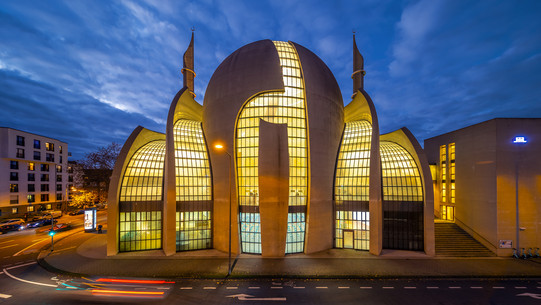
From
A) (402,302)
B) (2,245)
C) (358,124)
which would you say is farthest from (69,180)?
(402,302)

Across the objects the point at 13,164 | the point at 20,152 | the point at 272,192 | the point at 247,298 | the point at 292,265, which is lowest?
the point at 292,265

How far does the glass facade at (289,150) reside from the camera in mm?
23578

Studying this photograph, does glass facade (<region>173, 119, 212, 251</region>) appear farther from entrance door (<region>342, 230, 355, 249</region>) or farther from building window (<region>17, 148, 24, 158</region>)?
building window (<region>17, 148, 24, 158</region>)

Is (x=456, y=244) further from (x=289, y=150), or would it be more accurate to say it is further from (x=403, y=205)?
(x=289, y=150)

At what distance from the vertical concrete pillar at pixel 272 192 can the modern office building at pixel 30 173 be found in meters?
56.4

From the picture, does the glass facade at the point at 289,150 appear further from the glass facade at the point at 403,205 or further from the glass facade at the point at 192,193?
the glass facade at the point at 403,205

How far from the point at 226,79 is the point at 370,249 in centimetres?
2429

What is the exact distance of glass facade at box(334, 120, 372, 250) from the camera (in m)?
24.9

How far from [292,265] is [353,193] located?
428 inches

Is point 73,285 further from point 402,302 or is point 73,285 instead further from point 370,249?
point 370,249

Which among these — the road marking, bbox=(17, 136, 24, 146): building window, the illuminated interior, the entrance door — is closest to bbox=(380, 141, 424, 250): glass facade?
the entrance door

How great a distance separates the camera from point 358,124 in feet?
92.8

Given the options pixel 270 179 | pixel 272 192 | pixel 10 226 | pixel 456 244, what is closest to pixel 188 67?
pixel 270 179

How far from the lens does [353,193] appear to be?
83.8 ft
